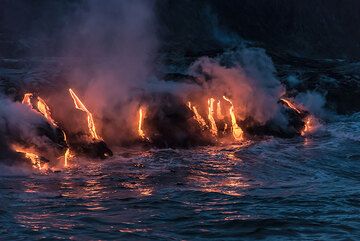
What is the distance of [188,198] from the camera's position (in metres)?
7.55

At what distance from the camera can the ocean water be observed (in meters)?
6.24

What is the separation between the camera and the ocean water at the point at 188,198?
624 cm

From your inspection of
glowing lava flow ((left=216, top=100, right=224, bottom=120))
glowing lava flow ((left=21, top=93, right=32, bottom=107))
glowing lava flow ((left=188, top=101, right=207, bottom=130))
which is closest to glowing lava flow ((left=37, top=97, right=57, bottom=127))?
glowing lava flow ((left=21, top=93, right=32, bottom=107))

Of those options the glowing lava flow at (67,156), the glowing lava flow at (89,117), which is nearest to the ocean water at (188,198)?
the glowing lava flow at (67,156)

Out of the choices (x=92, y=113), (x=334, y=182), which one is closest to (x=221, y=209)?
(x=334, y=182)

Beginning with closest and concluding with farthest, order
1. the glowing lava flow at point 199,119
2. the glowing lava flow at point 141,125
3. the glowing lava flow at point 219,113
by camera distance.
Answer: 1. the glowing lava flow at point 141,125
2. the glowing lava flow at point 199,119
3. the glowing lava flow at point 219,113

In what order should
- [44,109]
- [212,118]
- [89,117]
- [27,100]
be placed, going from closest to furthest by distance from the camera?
[27,100] < [44,109] < [89,117] < [212,118]

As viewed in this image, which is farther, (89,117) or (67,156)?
(89,117)

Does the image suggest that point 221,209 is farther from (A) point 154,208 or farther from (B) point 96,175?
(B) point 96,175

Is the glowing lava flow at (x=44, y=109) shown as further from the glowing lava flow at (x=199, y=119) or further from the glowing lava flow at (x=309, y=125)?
the glowing lava flow at (x=309, y=125)

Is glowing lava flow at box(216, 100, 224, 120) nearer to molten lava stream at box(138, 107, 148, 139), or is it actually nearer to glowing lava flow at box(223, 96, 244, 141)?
glowing lava flow at box(223, 96, 244, 141)

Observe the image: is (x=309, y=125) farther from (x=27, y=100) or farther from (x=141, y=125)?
(x=27, y=100)

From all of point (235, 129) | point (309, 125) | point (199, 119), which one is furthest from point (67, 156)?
point (309, 125)

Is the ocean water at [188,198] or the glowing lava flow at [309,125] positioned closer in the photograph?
the ocean water at [188,198]
